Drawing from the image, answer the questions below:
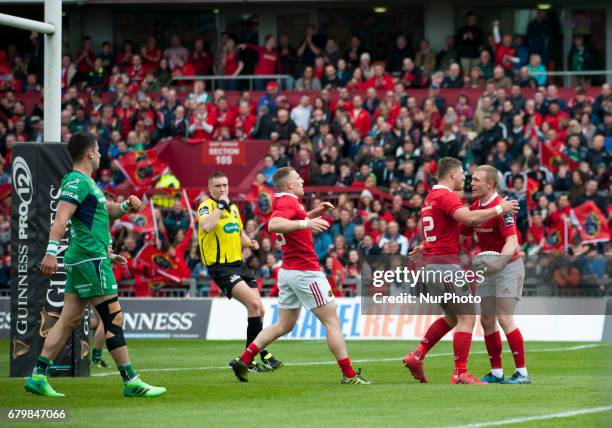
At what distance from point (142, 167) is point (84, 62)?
7.05m

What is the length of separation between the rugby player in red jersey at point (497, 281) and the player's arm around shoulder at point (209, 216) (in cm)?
313

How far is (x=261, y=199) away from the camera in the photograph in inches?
1001

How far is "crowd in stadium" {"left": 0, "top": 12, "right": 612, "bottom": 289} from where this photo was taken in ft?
80.6

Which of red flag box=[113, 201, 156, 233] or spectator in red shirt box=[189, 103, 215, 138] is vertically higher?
spectator in red shirt box=[189, 103, 215, 138]

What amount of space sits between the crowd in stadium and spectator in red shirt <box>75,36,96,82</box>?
0.04 metres

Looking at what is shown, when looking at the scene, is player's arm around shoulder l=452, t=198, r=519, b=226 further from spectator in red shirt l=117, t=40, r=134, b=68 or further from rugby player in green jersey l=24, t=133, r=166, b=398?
spectator in red shirt l=117, t=40, r=134, b=68

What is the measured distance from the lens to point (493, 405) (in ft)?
35.3

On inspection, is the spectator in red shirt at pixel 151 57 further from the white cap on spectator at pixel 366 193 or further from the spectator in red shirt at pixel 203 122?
the white cap on spectator at pixel 366 193

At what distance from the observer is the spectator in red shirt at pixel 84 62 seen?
33.2m


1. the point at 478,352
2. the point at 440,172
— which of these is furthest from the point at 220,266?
the point at 478,352

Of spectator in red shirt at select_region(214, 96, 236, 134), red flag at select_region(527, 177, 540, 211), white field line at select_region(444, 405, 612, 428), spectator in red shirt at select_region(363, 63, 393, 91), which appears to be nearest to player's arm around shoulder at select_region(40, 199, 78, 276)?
white field line at select_region(444, 405, 612, 428)

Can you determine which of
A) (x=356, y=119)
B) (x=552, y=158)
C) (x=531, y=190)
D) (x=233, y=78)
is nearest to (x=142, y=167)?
(x=356, y=119)

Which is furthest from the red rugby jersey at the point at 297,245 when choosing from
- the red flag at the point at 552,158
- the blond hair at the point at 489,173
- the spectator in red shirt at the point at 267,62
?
the spectator in red shirt at the point at 267,62

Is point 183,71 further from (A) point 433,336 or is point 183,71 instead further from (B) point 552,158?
(A) point 433,336
